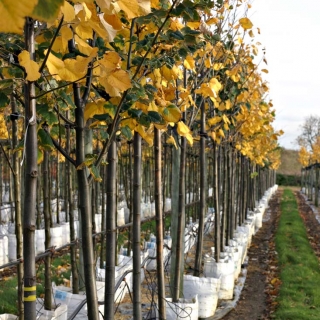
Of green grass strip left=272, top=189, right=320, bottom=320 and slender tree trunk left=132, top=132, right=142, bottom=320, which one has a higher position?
slender tree trunk left=132, top=132, right=142, bottom=320

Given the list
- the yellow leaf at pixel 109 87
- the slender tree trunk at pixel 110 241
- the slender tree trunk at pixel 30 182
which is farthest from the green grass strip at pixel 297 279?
the yellow leaf at pixel 109 87

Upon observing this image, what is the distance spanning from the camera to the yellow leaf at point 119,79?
1.62 meters

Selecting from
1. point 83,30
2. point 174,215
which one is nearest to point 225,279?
point 174,215

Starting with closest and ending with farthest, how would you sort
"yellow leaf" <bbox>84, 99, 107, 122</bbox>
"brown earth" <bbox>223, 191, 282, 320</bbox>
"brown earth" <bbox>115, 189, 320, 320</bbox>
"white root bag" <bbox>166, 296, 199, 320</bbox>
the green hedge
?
"yellow leaf" <bbox>84, 99, 107, 122</bbox>, "white root bag" <bbox>166, 296, 199, 320</bbox>, "brown earth" <bbox>115, 189, 320, 320</bbox>, "brown earth" <bbox>223, 191, 282, 320</bbox>, the green hedge

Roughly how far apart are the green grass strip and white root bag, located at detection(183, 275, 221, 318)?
3.46ft

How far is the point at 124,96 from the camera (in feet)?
7.45

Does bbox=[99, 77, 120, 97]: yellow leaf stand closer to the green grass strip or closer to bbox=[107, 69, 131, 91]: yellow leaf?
bbox=[107, 69, 131, 91]: yellow leaf

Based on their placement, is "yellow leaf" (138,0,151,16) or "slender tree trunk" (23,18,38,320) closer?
"yellow leaf" (138,0,151,16)

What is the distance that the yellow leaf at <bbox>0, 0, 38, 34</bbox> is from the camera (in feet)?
2.13

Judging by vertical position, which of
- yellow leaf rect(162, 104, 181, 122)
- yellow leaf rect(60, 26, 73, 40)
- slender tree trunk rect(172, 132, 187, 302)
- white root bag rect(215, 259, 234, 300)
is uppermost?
yellow leaf rect(60, 26, 73, 40)

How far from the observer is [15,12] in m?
0.65

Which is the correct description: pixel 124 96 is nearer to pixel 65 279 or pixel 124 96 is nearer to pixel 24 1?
pixel 24 1

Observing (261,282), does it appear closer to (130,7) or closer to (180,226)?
(180,226)

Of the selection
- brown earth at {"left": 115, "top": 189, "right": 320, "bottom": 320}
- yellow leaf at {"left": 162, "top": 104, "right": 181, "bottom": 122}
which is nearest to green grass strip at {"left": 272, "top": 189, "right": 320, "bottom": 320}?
brown earth at {"left": 115, "top": 189, "right": 320, "bottom": 320}
